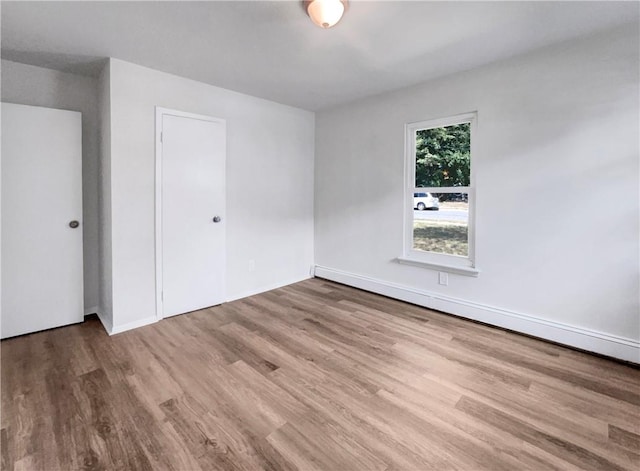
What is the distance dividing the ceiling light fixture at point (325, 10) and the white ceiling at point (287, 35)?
10 cm

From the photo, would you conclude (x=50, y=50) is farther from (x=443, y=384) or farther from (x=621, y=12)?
(x=621, y=12)

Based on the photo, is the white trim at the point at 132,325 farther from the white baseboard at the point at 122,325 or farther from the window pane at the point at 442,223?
the window pane at the point at 442,223

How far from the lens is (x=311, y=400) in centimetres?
188

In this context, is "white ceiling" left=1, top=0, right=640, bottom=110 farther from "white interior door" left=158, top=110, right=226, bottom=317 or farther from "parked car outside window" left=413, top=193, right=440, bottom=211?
"parked car outside window" left=413, top=193, right=440, bottom=211

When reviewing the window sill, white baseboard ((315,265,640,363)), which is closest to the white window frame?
the window sill

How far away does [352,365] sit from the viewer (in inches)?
89.7

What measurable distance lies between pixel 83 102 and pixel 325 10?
8.87ft

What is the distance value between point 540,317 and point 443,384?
132 cm

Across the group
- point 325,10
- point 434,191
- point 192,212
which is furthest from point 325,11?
point 192,212

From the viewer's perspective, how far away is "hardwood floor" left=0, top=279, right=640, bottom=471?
1472 millimetres

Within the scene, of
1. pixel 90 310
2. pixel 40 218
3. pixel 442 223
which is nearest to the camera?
pixel 40 218

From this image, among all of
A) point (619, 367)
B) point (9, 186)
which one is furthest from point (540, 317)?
point (9, 186)

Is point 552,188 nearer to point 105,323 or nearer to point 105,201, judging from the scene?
point 105,201

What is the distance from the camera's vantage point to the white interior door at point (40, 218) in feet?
8.63
